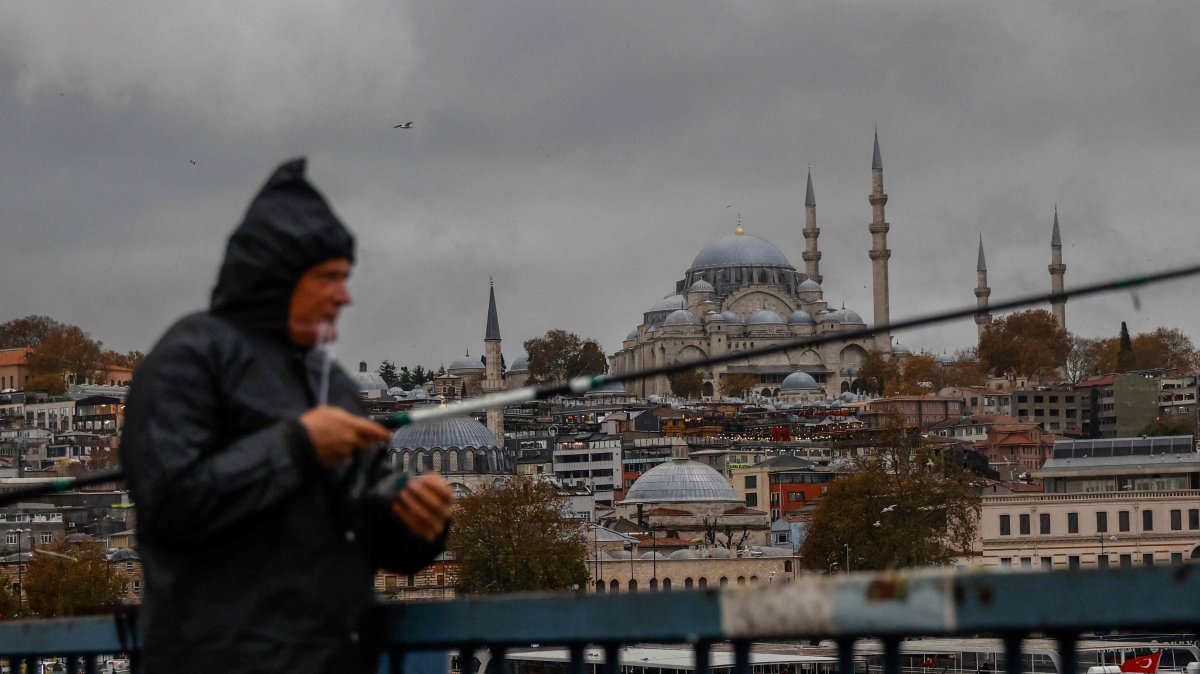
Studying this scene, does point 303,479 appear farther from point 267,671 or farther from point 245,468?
point 267,671

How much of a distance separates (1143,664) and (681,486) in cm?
4170

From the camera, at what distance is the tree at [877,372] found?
138375mm

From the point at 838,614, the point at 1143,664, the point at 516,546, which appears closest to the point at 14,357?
the point at 516,546

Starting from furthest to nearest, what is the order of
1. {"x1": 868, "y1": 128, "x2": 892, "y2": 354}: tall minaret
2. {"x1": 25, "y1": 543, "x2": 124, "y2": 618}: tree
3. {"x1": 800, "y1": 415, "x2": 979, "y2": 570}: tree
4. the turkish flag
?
{"x1": 868, "y1": 128, "x2": 892, "y2": 354}: tall minaret → {"x1": 800, "y1": 415, "x2": 979, "y2": 570}: tree → {"x1": 25, "y1": 543, "x2": 124, "y2": 618}: tree → the turkish flag

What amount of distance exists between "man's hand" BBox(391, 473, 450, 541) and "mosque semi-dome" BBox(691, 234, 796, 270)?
146m

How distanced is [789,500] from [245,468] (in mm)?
85294

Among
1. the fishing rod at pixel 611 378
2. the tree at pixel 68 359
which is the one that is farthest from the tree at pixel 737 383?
the fishing rod at pixel 611 378

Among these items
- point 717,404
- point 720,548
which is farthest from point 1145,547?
point 717,404

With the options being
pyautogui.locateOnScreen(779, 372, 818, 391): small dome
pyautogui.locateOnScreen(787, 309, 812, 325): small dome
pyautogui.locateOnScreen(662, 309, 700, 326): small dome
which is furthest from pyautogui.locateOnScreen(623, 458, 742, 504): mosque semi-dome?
pyautogui.locateOnScreen(787, 309, 812, 325): small dome

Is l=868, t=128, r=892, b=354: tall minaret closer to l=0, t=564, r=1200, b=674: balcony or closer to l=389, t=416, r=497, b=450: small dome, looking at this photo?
l=389, t=416, r=497, b=450: small dome

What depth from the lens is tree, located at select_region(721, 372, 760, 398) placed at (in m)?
139

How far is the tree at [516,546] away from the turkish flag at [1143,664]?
61.0 feet

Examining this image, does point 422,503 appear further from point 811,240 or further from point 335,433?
point 811,240

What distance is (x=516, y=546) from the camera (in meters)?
57.9
